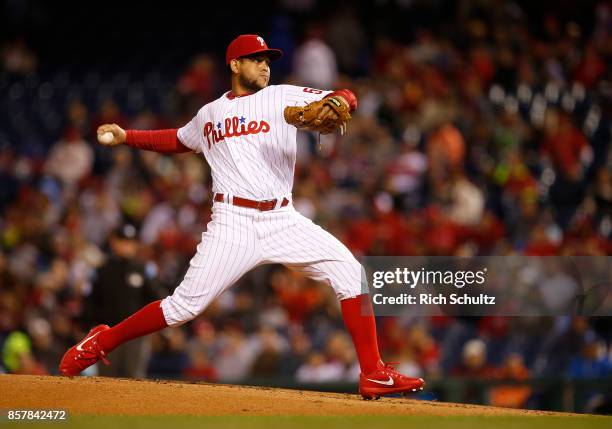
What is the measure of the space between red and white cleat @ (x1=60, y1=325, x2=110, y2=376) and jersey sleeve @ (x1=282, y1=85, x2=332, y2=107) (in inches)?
57.5

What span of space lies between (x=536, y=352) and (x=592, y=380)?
70cm

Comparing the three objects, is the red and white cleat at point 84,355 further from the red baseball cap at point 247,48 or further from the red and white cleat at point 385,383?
the red baseball cap at point 247,48

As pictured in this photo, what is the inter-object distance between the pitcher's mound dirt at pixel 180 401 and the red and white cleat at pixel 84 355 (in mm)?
62

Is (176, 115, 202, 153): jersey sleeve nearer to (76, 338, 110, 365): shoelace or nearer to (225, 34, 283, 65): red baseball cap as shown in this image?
(225, 34, 283, 65): red baseball cap

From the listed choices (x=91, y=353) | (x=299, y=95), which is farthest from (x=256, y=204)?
(x=91, y=353)

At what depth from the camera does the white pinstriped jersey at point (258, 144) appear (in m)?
5.20

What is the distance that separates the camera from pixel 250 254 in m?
5.17

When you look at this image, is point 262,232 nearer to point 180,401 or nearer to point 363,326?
point 363,326

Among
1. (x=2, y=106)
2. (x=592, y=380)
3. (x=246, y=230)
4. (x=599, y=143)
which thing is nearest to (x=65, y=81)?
(x=2, y=106)

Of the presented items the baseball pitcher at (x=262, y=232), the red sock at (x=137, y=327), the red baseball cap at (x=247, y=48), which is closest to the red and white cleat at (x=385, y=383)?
the baseball pitcher at (x=262, y=232)

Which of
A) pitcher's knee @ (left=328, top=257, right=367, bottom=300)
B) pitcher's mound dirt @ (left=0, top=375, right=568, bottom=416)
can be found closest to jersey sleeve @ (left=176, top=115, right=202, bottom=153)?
pitcher's knee @ (left=328, top=257, right=367, bottom=300)

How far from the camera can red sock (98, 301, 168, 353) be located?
532 centimetres

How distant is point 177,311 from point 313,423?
3.07 feet

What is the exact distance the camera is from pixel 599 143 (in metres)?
10.8
